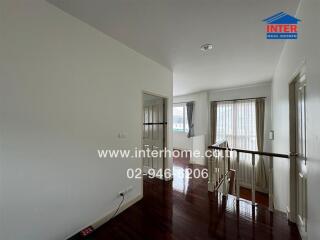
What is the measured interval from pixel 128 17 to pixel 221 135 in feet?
15.3

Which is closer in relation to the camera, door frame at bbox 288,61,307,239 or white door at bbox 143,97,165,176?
door frame at bbox 288,61,307,239

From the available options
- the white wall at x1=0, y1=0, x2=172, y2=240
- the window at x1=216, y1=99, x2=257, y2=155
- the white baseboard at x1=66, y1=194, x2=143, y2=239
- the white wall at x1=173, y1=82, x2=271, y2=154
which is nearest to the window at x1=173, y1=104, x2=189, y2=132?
the white wall at x1=173, y1=82, x2=271, y2=154

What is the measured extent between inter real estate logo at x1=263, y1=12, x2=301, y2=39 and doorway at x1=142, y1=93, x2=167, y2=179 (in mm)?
2182

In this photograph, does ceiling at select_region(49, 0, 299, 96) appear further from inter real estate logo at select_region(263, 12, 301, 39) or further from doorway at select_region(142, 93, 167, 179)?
doorway at select_region(142, 93, 167, 179)

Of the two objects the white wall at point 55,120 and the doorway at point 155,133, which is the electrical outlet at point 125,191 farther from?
the doorway at point 155,133

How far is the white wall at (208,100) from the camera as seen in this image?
173 inches

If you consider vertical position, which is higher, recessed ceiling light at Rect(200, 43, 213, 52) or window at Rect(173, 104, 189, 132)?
Result: recessed ceiling light at Rect(200, 43, 213, 52)

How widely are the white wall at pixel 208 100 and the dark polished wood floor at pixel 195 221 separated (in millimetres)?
2954

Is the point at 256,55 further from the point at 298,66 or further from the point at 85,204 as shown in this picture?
the point at 85,204

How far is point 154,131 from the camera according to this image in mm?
3758

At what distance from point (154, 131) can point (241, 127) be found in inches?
117

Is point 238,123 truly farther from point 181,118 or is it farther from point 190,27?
point 190,27

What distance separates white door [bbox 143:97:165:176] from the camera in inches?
140

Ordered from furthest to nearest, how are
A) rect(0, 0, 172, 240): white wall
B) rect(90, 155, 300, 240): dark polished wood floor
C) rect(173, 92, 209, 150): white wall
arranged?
rect(173, 92, 209, 150): white wall
rect(90, 155, 300, 240): dark polished wood floor
rect(0, 0, 172, 240): white wall
